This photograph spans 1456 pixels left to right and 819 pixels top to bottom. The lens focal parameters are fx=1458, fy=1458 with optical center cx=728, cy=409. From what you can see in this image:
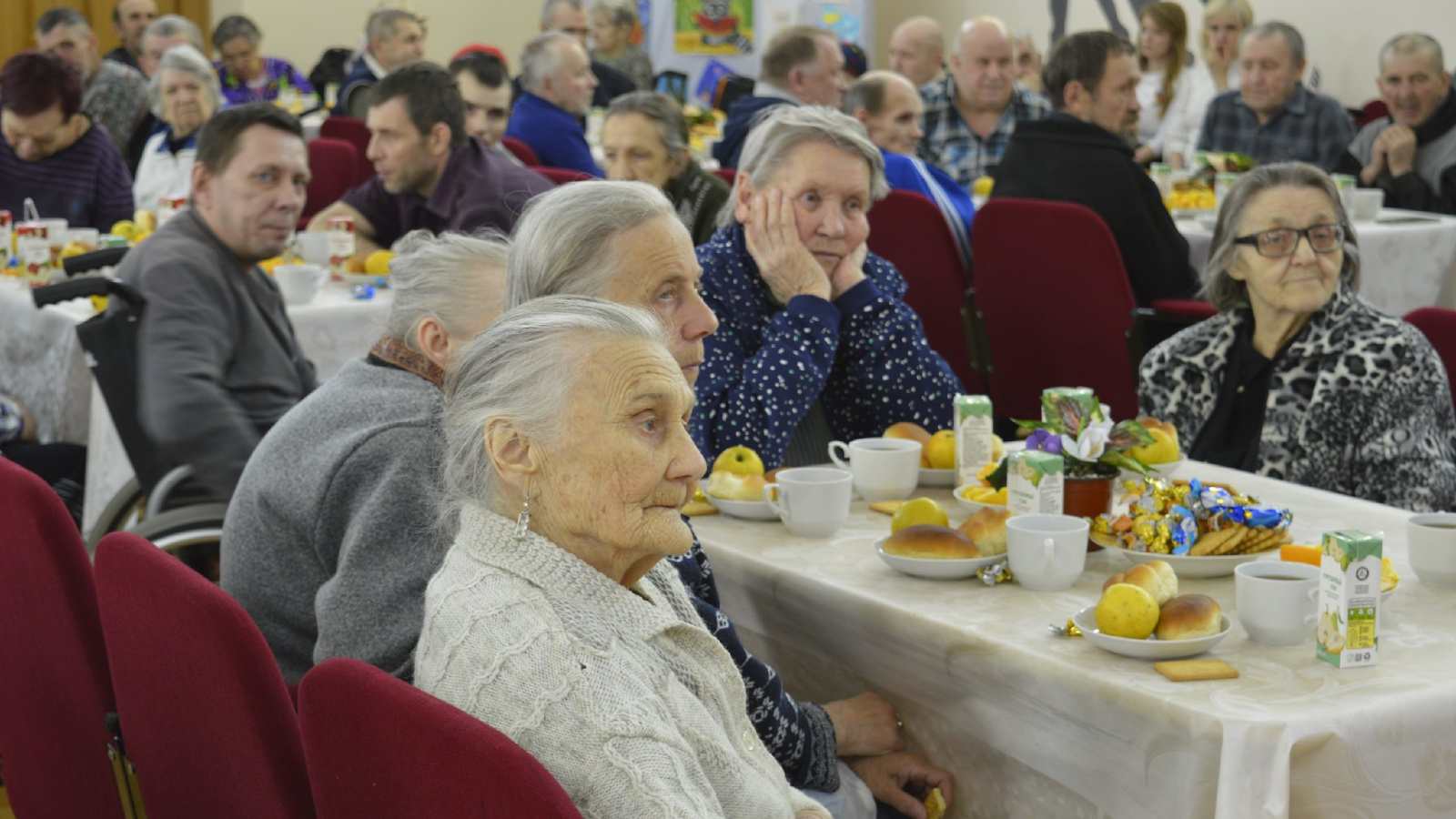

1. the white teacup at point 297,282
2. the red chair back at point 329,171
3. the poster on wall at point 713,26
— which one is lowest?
the white teacup at point 297,282

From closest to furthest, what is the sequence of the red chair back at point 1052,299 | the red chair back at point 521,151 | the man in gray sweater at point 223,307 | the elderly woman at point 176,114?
the man in gray sweater at point 223,307 → the red chair back at point 1052,299 → the elderly woman at point 176,114 → the red chair back at point 521,151

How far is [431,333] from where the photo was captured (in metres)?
1.78

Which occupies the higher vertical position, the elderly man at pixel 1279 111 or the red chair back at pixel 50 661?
the elderly man at pixel 1279 111

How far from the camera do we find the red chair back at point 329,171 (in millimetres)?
5477

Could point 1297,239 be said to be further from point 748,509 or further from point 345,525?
point 345,525

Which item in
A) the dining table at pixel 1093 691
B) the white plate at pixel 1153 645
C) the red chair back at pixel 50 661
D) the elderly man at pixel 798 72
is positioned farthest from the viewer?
the elderly man at pixel 798 72

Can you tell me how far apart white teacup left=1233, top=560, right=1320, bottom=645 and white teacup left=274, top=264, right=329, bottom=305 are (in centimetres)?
248

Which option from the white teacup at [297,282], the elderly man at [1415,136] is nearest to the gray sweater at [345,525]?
the white teacup at [297,282]

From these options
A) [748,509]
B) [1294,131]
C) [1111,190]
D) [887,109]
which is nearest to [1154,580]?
[748,509]

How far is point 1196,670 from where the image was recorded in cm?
136

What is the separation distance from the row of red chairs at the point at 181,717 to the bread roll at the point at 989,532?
80cm

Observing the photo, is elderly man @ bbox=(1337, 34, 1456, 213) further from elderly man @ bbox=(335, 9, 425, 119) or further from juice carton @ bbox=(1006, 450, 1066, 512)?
juice carton @ bbox=(1006, 450, 1066, 512)

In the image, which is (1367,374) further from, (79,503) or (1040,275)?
(79,503)

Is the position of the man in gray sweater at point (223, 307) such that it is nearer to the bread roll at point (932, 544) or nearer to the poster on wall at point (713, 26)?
the bread roll at point (932, 544)
